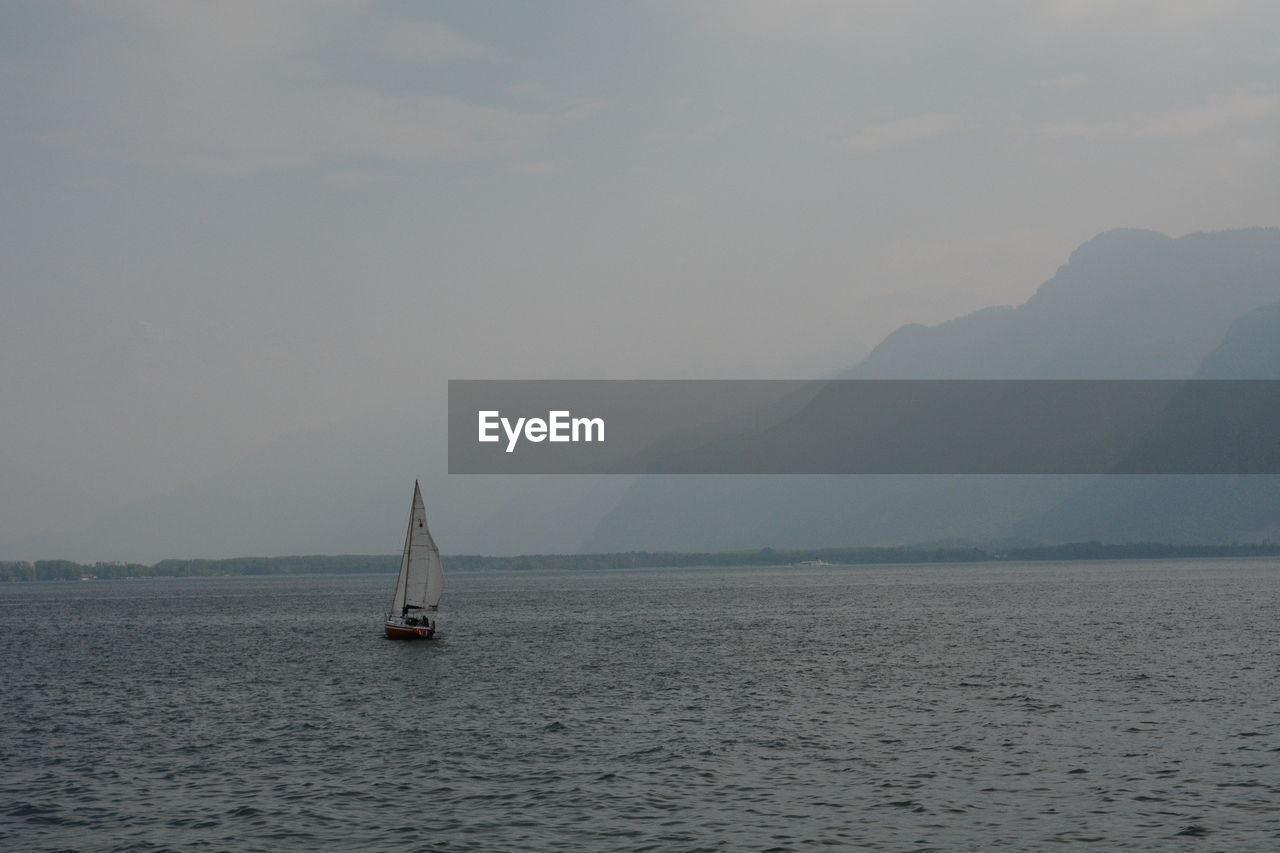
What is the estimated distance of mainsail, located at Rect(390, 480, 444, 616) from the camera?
10894 centimetres

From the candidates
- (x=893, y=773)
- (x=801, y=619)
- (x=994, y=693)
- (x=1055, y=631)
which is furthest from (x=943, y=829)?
(x=801, y=619)

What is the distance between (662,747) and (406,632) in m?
66.4

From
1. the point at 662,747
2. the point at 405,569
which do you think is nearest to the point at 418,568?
the point at 405,569

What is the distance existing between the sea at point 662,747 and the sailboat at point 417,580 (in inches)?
278

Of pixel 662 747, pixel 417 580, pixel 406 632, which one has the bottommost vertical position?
pixel 406 632

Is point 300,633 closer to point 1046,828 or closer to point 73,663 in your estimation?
point 73,663

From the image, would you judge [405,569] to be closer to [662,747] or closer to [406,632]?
[406,632]

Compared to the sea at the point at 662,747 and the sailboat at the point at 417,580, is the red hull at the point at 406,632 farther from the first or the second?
the sea at the point at 662,747

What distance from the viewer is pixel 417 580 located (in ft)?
371

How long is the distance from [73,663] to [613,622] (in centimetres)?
6645

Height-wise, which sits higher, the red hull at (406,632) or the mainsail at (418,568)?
the mainsail at (418,568)

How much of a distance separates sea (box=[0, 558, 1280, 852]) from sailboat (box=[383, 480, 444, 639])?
706 centimetres

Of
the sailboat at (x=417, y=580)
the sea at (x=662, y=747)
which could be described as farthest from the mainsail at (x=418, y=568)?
the sea at (x=662, y=747)

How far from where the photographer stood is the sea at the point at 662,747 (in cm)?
3688
